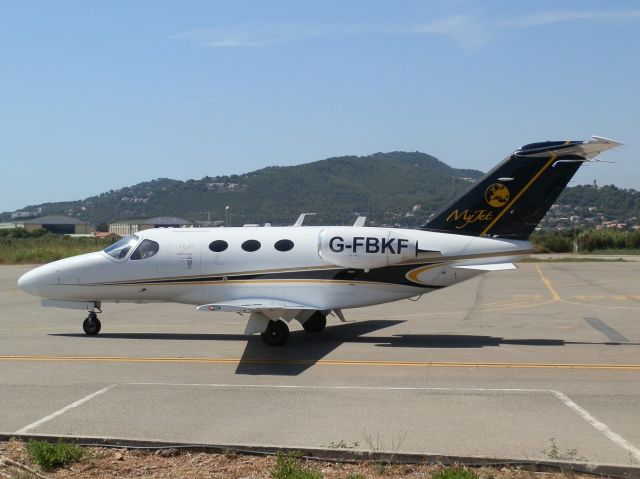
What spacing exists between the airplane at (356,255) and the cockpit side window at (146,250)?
55 mm

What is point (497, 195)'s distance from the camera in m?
16.6

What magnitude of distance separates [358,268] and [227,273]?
3.00 m

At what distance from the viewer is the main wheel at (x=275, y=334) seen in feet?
52.6

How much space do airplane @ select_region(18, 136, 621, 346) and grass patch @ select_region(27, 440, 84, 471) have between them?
720cm

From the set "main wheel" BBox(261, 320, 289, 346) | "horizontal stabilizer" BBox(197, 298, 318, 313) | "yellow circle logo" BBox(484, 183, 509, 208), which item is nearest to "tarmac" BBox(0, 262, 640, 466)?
"main wheel" BBox(261, 320, 289, 346)

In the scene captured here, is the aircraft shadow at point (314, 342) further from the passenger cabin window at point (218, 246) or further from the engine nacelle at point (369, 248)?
the passenger cabin window at point (218, 246)

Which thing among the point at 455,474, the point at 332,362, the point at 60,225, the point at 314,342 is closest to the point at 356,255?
the point at 314,342

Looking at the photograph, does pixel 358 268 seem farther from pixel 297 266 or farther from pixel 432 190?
pixel 432 190

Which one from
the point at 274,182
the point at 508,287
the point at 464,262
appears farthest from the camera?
the point at 274,182

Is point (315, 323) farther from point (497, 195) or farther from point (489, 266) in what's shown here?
point (497, 195)

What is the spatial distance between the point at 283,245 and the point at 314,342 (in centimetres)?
225

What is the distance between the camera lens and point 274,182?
92438mm

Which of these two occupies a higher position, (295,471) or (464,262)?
(464,262)

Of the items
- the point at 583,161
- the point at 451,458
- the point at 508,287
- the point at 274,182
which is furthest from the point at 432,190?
the point at 451,458
